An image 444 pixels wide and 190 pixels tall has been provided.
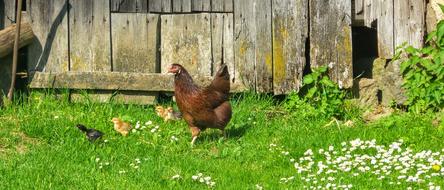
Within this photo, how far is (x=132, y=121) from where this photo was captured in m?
10.1

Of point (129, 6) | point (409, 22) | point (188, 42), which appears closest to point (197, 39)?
point (188, 42)

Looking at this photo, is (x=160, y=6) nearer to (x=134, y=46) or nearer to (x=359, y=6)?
(x=134, y=46)

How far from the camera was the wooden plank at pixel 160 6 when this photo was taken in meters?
10.7

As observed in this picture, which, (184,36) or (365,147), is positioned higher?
(184,36)

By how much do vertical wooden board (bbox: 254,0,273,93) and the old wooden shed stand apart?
11 mm

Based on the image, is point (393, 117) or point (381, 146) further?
point (393, 117)

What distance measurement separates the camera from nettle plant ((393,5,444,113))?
10.2 m

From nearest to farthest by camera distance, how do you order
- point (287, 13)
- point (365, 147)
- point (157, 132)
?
point (365, 147)
point (157, 132)
point (287, 13)

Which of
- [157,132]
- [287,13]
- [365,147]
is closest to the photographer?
[365,147]

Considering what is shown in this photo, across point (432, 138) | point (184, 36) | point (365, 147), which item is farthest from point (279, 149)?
point (184, 36)

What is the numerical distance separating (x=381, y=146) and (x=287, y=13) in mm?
2340

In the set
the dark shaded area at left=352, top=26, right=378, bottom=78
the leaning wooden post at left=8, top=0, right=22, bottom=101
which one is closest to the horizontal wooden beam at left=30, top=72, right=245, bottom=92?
the leaning wooden post at left=8, top=0, right=22, bottom=101

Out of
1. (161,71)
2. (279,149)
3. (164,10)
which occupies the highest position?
(164,10)

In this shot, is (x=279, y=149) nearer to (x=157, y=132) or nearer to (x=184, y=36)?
(x=157, y=132)
